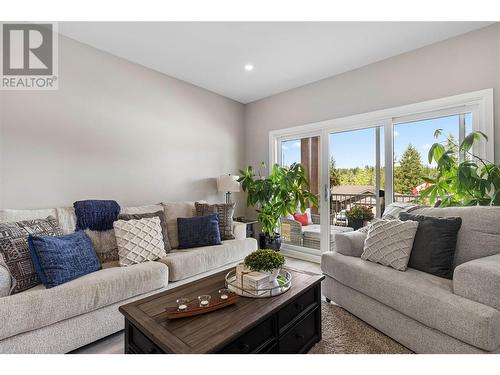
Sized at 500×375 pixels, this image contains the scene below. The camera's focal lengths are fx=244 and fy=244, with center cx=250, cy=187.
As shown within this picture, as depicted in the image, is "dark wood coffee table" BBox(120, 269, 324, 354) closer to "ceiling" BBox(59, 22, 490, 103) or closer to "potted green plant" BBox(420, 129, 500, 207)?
"potted green plant" BBox(420, 129, 500, 207)

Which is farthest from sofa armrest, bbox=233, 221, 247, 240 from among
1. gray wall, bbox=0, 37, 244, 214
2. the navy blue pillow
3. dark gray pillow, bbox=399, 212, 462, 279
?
dark gray pillow, bbox=399, 212, 462, 279

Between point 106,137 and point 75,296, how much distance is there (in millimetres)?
1788

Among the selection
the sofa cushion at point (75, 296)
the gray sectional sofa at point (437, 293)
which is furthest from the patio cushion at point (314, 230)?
the sofa cushion at point (75, 296)

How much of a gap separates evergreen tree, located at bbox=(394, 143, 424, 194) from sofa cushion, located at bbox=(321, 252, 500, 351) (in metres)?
1.37

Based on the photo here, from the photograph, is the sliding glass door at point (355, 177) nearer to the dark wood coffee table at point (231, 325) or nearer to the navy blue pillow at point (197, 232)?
the navy blue pillow at point (197, 232)

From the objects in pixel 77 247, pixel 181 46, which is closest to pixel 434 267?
pixel 77 247

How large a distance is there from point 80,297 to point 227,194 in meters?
2.59

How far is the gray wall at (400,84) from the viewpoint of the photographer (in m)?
2.33

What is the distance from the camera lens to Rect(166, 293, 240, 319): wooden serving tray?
1234 millimetres

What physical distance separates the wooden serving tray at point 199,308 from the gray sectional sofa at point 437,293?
109 centimetres

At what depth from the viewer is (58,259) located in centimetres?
169

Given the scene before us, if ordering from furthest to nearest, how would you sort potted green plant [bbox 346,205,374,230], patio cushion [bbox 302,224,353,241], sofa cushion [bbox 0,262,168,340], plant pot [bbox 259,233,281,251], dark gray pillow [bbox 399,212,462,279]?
1. plant pot [bbox 259,233,281,251]
2. patio cushion [bbox 302,224,353,241]
3. potted green plant [bbox 346,205,374,230]
4. dark gray pillow [bbox 399,212,462,279]
5. sofa cushion [bbox 0,262,168,340]

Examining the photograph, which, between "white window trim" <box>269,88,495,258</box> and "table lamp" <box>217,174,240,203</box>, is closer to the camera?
"white window trim" <box>269,88,495,258</box>
